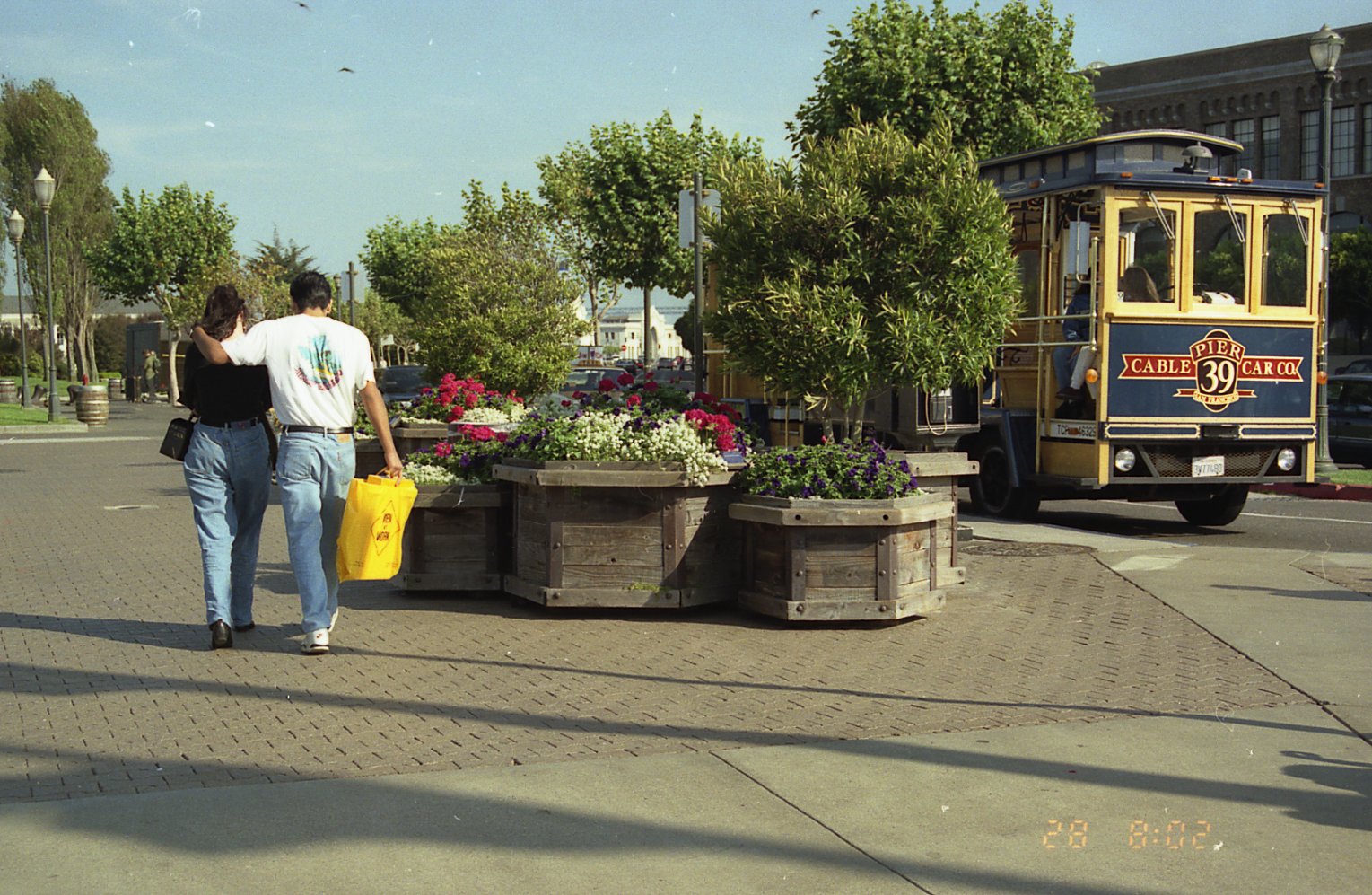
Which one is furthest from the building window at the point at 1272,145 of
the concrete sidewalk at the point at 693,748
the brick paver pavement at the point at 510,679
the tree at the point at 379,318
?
the tree at the point at 379,318

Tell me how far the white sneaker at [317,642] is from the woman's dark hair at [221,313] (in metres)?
1.63

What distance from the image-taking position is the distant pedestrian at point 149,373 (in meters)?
54.7

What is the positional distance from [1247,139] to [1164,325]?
39.1 meters

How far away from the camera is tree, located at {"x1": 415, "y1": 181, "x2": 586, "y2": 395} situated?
15.7m

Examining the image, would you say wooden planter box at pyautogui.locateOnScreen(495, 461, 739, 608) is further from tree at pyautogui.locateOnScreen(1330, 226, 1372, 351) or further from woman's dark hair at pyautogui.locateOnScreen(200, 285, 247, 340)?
tree at pyautogui.locateOnScreen(1330, 226, 1372, 351)

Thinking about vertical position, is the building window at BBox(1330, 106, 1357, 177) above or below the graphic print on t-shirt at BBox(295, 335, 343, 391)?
above

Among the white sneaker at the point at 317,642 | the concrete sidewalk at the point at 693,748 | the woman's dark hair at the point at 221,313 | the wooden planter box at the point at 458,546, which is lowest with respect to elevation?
the concrete sidewalk at the point at 693,748

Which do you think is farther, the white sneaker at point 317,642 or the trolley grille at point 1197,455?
the trolley grille at point 1197,455

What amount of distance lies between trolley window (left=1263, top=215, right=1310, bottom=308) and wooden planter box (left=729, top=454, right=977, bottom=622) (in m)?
6.21

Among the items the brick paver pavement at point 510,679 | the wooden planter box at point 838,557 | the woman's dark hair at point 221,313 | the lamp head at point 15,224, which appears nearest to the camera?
the brick paver pavement at point 510,679

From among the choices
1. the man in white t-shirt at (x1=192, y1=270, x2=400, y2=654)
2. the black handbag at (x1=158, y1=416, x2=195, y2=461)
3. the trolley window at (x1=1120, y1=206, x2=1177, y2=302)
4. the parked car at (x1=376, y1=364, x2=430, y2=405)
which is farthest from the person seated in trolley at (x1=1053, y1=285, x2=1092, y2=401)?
the parked car at (x1=376, y1=364, x2=430, y2=405)

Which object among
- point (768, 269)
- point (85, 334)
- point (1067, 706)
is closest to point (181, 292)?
point (85, 334)

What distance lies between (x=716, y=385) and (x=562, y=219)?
3146cm
